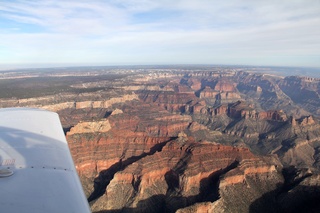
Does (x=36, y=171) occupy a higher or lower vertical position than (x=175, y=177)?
higher

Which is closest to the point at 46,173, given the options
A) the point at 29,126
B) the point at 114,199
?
the point at 29,126

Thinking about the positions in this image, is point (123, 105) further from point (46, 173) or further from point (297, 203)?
point (46, 173)

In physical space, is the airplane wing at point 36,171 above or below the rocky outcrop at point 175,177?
above

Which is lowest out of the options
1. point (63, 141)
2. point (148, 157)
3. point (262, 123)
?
point (262, 123)

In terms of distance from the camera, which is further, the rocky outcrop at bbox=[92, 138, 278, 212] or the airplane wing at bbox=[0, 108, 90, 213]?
the rocky outcrop at bbox=[92, 138, 278, 212]

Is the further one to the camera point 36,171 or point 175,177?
point 175,177

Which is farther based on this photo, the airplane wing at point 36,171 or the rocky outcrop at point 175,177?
the rocky outcrop at point 175,177

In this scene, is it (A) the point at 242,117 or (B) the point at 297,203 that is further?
(A) the point at 242,117

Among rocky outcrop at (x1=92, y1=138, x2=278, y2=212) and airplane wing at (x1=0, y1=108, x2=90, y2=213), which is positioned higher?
airplane wing at (x1=0, y1=108, x2=90, y2=213)
